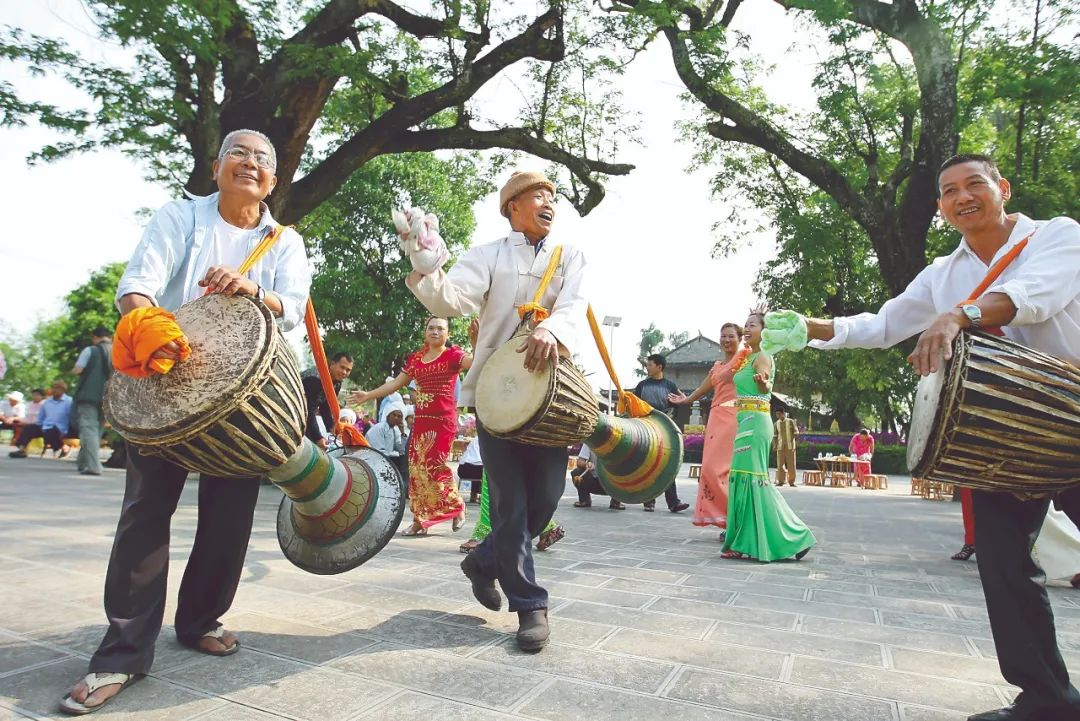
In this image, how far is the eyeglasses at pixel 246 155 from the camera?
2666 mm

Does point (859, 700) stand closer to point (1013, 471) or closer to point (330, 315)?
point (1013, 471)

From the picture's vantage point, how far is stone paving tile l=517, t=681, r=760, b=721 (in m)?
2.15

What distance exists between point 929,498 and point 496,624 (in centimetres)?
1388

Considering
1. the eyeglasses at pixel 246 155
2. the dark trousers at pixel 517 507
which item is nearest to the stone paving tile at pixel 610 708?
the dark trousers at pixel 517 507

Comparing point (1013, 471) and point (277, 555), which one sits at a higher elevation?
point (1013, 471)

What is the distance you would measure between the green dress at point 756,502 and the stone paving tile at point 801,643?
2161mm

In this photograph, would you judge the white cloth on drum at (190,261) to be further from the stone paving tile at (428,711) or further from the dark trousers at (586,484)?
the dark trousers at (586,484)

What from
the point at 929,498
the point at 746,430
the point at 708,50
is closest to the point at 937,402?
the point at 746,430

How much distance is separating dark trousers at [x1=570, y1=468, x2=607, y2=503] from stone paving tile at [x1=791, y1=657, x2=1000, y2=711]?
6.38m

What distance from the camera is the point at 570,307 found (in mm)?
3125

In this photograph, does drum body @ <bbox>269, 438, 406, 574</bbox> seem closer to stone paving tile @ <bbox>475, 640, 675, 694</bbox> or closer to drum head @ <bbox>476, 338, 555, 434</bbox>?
drum head @ <bbox>476, 338, 555, 434</bbox>

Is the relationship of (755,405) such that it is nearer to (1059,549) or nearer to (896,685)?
(1059,549)

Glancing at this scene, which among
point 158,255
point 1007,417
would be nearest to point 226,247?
point 158,255

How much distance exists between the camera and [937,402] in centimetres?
209
